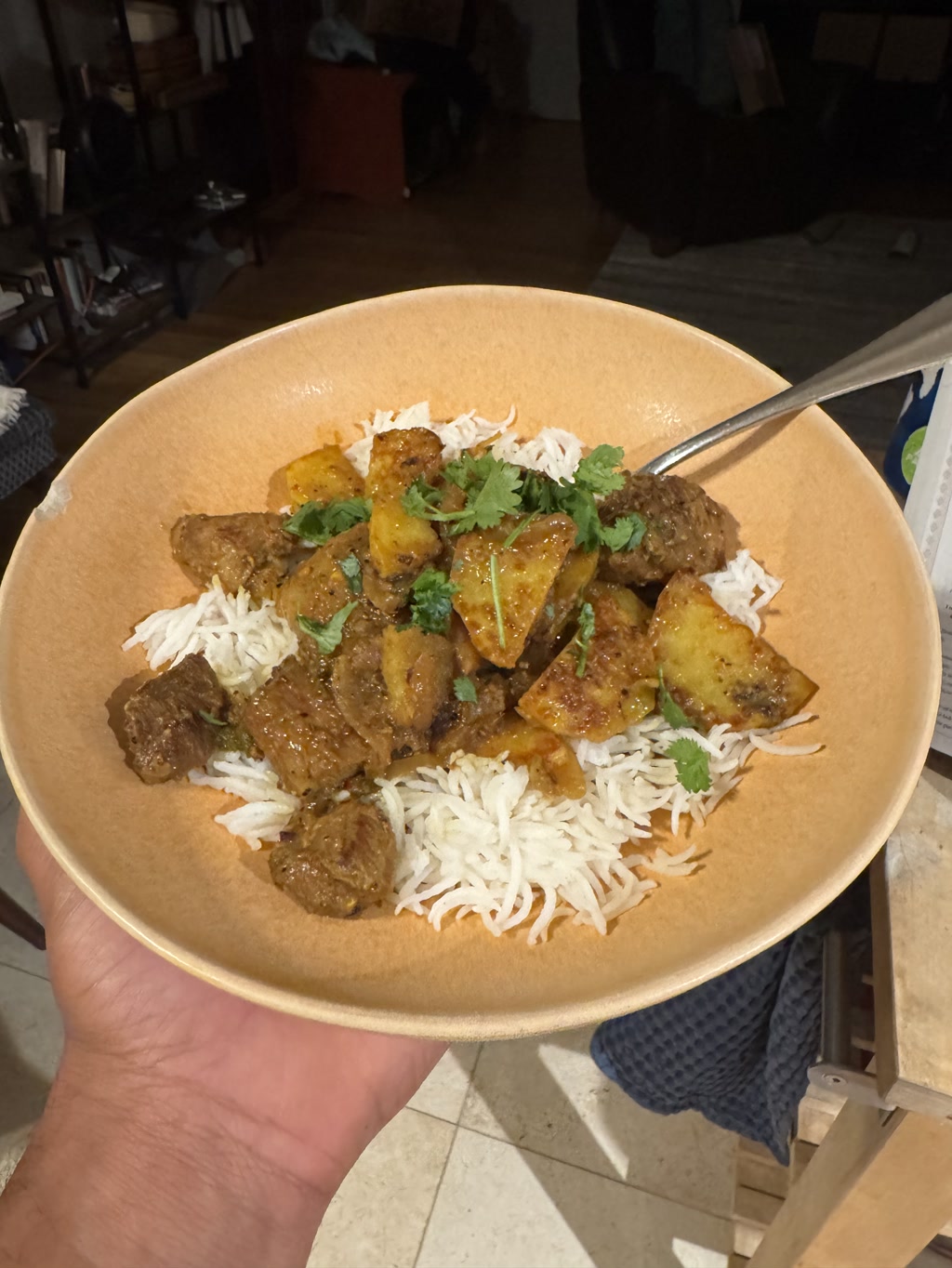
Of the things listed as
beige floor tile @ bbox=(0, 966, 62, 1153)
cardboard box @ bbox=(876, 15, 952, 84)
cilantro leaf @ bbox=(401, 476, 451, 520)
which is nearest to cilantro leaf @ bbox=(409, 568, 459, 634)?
cilantro leaf @ bbox=(401, 476, 451, 520)

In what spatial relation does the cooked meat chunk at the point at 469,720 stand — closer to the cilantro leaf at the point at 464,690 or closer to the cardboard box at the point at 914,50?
the cilantro leaf at the point at 464,690

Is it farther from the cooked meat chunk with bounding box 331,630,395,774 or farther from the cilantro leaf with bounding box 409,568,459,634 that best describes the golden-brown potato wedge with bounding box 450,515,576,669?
the cooked meat chunk with bounding box 331,630,395,774

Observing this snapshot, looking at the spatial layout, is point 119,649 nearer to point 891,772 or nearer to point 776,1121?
point 891,772

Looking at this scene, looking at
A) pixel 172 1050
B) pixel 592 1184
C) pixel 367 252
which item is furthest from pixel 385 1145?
pixel 367 252

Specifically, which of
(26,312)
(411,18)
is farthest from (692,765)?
Answer: (26,312)

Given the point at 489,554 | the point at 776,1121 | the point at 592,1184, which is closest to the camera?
the point at 489,554

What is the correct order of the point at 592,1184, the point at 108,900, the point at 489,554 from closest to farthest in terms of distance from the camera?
1. the point at 108,900
2. the point at 489,554
3. the point at 592,1184

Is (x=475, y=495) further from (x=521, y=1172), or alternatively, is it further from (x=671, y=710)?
(x=521, y=1172)

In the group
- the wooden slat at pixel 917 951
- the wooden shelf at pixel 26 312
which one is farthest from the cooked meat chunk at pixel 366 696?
the wooden shelf at pixel 26 312
